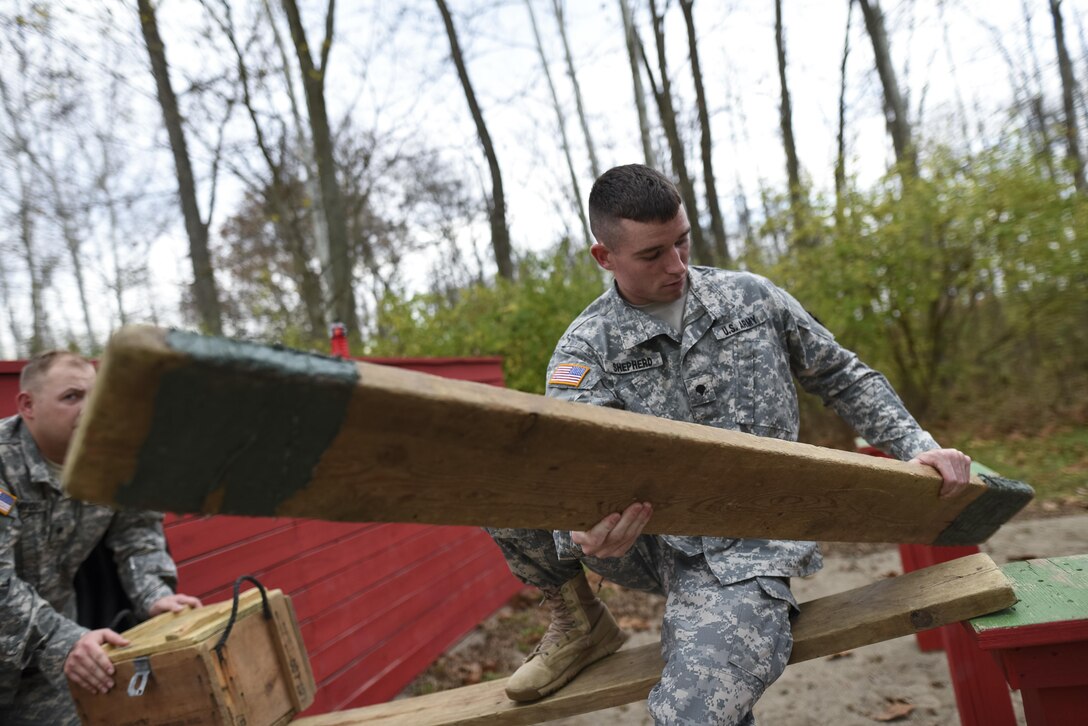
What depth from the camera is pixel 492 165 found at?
12.9 meters

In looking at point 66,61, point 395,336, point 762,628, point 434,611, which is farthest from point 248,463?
point 66,61

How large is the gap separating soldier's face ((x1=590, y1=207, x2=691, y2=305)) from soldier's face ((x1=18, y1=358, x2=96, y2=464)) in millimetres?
1787

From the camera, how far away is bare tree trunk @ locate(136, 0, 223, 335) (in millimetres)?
10664

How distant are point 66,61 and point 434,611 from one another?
10.0m

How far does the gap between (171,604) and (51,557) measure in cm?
43

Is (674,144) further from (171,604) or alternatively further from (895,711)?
(171,604)

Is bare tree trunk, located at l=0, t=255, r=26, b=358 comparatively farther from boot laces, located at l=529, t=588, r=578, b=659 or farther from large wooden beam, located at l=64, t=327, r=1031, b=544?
large wooden beam, located at l=64, t=327, r=1031, b=544

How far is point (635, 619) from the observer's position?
528cm

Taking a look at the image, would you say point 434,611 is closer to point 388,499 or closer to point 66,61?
point 388,499

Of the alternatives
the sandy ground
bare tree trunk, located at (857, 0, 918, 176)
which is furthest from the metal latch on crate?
bare tree trunk, located at (857, 0, 918, 176)

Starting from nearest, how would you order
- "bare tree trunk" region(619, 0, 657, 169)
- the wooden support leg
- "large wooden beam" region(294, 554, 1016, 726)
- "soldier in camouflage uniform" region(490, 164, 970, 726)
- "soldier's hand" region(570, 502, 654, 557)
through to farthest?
"soldier's hand" region(570, 502, 654, 557), "large wooden beam" region(294, 554, 1016, 726), "soldier in camouflage uniform" region(490, 164, 970, 726), the wooden support leg, "bare tree trunk" region(619, 0, 657, 169)

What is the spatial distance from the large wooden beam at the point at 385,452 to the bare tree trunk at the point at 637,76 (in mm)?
14613

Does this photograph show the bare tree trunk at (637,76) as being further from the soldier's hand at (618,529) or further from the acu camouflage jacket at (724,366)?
the soldier's hand at (618,529)

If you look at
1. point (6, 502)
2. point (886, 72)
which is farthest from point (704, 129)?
point (6, 502)
